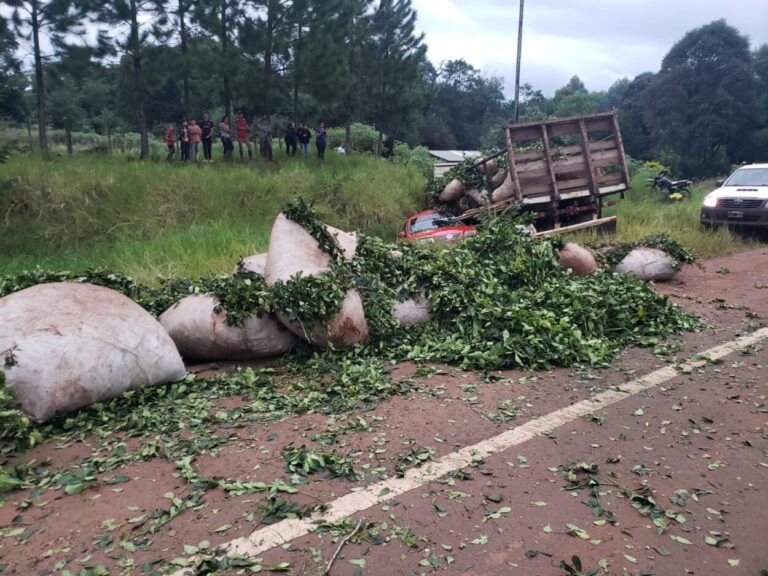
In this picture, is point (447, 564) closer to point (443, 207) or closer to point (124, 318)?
point (124, 318)

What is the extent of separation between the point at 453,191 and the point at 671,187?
360 inches

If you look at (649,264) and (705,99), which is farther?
(705,99)

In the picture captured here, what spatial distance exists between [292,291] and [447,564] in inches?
102

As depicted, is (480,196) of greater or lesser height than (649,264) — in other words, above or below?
above

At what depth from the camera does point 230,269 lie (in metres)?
7.22

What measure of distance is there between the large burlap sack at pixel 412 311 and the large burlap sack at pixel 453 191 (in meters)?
8.05

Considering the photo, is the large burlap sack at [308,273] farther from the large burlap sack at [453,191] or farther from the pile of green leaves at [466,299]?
the large burlap sack at [453,191]

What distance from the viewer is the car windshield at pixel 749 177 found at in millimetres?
12383

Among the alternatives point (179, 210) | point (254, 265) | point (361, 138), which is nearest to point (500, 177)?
point (179, 210)

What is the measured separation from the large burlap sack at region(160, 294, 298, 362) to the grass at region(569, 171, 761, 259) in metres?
6.90

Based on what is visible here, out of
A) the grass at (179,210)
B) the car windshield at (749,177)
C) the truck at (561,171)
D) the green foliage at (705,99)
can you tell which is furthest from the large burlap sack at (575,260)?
the green foliage at (705,99)

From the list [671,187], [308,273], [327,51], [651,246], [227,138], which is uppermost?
[327,51]

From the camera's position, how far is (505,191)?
459 inches

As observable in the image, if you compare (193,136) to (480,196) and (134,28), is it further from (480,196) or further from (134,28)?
(480,196)
